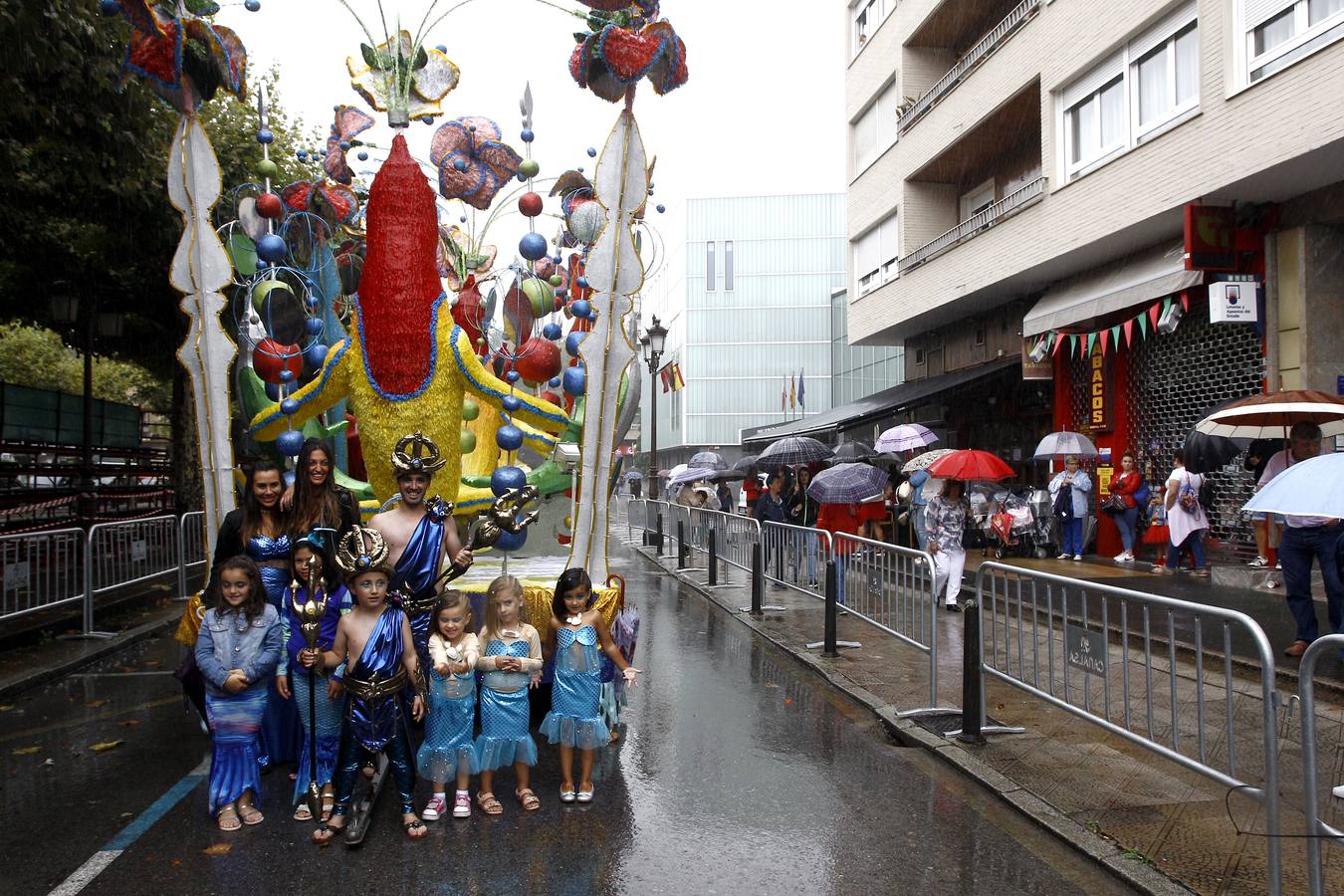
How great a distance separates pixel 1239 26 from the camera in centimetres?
1179

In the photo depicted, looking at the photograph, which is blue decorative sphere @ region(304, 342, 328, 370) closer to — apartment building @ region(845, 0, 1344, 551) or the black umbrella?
the black umbrella

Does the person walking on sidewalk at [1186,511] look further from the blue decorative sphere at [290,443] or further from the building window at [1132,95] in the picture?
the blue decorative sphere at [290,443]

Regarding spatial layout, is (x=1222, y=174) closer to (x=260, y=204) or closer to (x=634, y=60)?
(x=634, y=60)

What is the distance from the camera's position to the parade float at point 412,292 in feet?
20.6

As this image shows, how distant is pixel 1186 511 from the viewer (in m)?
12.4

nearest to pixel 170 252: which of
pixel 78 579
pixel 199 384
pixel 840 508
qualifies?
pixel 78 579

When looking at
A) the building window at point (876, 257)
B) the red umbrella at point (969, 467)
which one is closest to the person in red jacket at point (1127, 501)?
the red umbrella at point (969, 467)

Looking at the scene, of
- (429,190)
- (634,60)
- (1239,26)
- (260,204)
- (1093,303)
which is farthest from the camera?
(1093,303)

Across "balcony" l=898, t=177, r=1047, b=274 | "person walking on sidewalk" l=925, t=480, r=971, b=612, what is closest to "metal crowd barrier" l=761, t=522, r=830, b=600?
"person walking on sidewalk" l=925, t=480, r=971, b=612

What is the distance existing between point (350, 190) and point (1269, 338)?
1090 cm

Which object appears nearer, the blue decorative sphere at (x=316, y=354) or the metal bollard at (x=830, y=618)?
the blue decorative sphere at (x=316, y=354)

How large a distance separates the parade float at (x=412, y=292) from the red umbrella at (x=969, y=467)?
5141 millimetres

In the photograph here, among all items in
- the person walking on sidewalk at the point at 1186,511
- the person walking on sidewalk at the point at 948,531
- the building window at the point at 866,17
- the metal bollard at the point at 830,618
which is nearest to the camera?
the metal bollard at the point at 830,618

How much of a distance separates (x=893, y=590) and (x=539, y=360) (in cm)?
343
